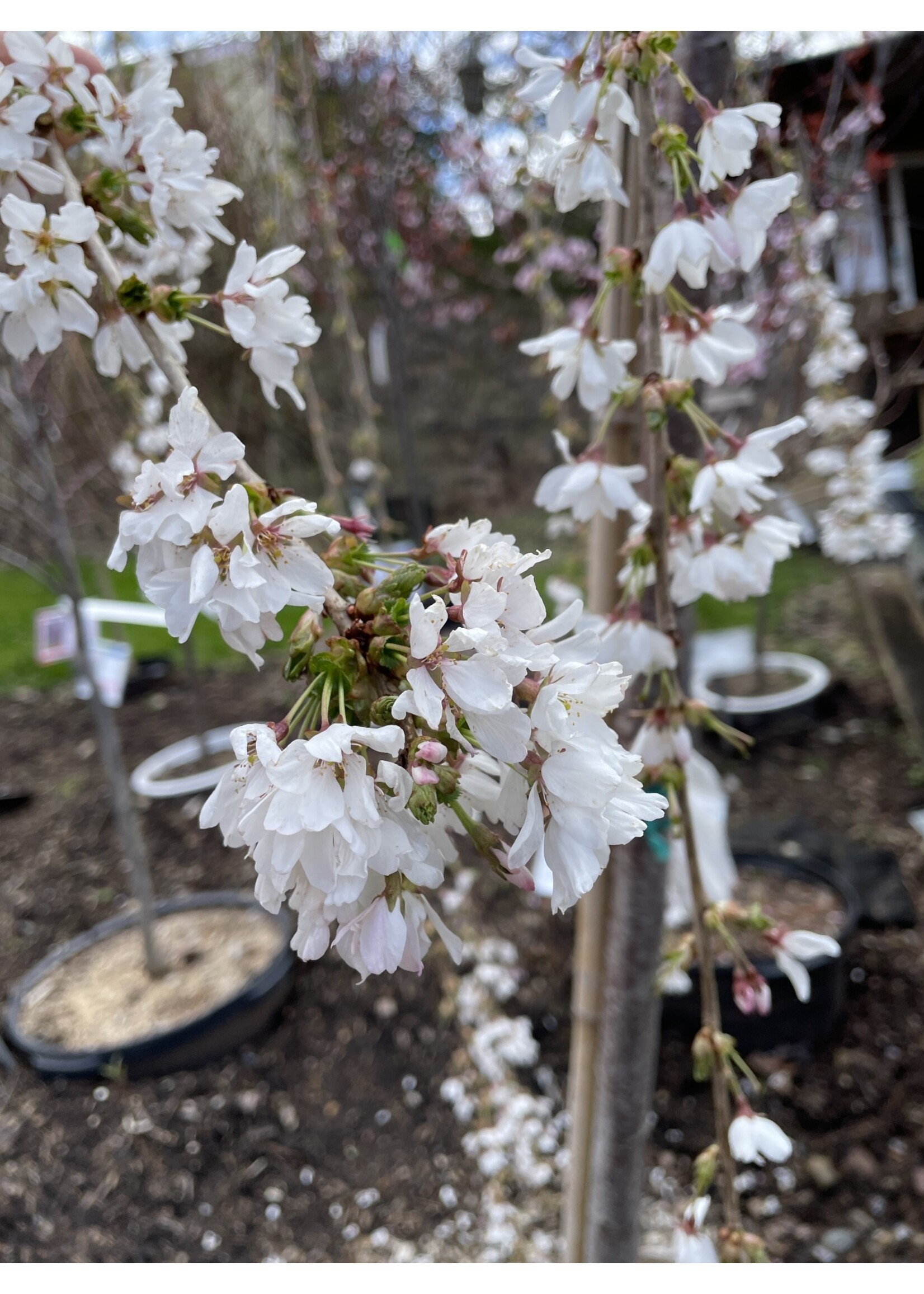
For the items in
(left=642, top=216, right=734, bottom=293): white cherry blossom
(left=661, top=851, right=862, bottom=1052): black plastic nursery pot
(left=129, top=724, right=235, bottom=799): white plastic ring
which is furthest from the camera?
(left=129, top=724, right=235, bottom=799): white plastic ring

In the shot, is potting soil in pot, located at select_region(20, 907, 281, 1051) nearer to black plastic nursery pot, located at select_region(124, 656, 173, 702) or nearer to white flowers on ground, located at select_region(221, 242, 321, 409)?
white flowers on ground, located at select_region(221, 242, 321, 409)

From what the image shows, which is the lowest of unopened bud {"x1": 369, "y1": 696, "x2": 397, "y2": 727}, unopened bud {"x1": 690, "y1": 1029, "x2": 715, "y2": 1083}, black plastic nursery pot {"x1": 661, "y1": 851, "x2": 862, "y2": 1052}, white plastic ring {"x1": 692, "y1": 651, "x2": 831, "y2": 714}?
black plastic nursery pot {"x1": 661, "y1": 851, "x2": 862, "y2": 1052}

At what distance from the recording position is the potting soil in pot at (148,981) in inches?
80.1

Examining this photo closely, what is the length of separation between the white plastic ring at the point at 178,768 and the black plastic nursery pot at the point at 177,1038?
867mm

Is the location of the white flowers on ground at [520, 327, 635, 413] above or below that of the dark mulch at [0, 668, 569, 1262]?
above

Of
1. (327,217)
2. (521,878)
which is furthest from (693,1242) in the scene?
Answer: (327,217)

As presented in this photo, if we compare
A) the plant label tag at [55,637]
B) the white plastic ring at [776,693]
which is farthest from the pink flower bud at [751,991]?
the white plastic ring at [776,693]

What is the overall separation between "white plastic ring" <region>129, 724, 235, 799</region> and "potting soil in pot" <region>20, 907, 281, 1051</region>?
63 cm

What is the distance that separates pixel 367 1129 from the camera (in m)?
1.88

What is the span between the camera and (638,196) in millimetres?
673

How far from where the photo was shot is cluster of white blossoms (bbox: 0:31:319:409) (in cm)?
57

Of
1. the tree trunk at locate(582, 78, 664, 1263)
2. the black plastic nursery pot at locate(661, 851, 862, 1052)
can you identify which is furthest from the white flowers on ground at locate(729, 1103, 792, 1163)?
the black plastic nursery pot at locate(661, 851, 862, 1052)

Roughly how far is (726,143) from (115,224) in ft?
1.42

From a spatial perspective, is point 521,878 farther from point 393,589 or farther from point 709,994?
point 709,994
